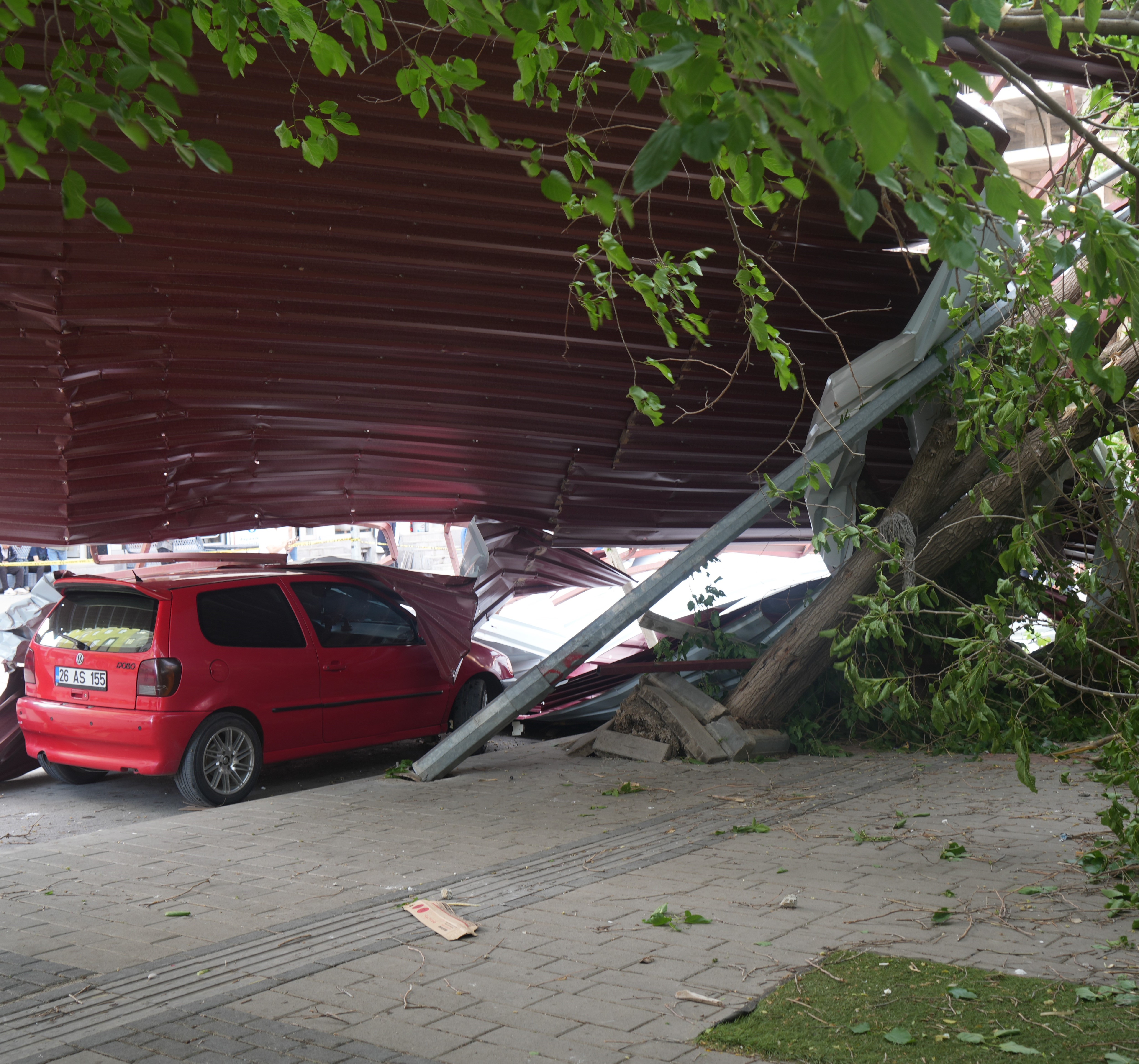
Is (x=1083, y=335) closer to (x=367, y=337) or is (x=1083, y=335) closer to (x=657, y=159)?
(x=657, y=159)

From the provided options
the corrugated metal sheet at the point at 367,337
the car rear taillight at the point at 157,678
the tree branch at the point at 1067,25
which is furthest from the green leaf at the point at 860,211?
the car rear taillight at the point at 157,678

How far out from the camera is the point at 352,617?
9.88 meters

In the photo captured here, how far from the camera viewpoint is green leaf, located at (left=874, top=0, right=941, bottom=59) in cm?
178

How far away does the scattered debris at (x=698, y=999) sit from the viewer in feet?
13.6

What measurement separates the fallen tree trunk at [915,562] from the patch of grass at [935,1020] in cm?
553

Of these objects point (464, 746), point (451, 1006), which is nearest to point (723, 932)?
point (451, 1006)

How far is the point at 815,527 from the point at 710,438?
135cm

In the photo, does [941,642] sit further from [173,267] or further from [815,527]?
[173,267]

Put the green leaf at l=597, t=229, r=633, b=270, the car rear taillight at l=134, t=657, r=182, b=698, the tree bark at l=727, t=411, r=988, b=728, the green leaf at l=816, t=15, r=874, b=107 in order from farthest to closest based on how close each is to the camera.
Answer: the tree bark at l=727, t=411, r=988, b=728, the car rear taillight at l=134, t=657, r=182, b=698, the green leaf at l=597, t=229, r=633, b=270, the green leaf at l=816, t=15, r=874, b=107

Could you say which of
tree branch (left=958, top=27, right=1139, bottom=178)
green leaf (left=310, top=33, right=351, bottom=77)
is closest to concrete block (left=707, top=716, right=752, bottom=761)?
green leaf (left=310, top=33, right=351, bottom=77)

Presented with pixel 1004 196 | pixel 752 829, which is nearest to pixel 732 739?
pixel 752 829

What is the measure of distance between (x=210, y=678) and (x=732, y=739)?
4560 mm

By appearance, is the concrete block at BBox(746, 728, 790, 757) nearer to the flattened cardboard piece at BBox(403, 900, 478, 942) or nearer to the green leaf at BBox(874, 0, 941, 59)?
the flattened cardboard piece at BBox(403, 900, 478, 942)

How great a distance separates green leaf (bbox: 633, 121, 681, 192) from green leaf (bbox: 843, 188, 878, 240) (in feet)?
1.18
